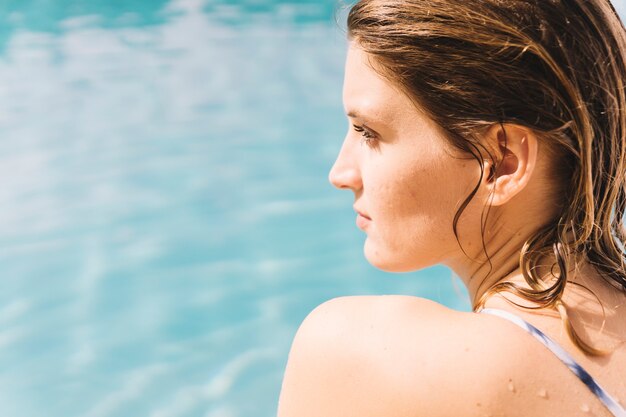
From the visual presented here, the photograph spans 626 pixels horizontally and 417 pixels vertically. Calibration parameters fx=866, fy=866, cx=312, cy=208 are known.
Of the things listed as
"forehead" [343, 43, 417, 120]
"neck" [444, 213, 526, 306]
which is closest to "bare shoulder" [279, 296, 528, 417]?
"neck" [444, 213, 526, 306]

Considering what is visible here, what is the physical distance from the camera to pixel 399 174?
2.02 metres

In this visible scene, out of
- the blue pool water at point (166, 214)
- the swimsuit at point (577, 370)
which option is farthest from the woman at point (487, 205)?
the blue pool water at point (166, 214)

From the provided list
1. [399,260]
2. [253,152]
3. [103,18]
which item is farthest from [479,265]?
[103,18]

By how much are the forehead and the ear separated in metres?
0.20

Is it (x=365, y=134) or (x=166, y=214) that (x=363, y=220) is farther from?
(x=166, y=214)

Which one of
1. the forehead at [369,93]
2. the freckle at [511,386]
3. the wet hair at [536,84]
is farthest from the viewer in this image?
the forehead at [369,93]

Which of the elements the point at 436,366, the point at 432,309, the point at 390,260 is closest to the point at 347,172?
the point at 390,260

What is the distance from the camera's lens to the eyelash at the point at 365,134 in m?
2.04

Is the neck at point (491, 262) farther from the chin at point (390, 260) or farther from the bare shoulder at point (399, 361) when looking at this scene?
the bare shoulder at point (399, 361)

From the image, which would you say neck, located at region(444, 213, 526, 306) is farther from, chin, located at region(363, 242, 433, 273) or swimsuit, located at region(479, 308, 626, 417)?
swimsuit, located at region(479, 308, 626, 417)

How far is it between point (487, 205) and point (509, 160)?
126mm

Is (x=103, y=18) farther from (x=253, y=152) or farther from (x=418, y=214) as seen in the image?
(x=418, y=214)

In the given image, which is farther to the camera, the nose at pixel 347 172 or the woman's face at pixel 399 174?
the nose at pixel 347 172

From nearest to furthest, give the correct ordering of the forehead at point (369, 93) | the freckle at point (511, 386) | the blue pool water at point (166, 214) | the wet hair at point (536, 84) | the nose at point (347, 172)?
1. the freckle at point (511, 386)
2. the wet hair at point (536, 84)
3. the forehead at point (369, 93)
4. the nose at point (347, 172)
5. the blue pool water at point (166, 214)
